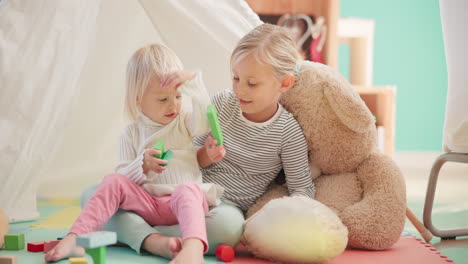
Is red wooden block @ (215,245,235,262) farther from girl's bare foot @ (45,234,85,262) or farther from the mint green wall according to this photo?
the mint green wall

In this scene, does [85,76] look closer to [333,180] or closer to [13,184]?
[13,184]

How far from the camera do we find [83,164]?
83.6 inches

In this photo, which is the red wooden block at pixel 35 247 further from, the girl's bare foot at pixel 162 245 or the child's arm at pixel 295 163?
the child's arm at pixel 295 163

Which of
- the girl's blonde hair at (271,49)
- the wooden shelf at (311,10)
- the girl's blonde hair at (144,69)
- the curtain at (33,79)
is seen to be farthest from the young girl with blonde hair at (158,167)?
the wooden shelf at (311,10)

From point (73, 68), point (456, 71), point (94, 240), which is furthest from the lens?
point (73, 68)

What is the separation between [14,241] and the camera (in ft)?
4.44

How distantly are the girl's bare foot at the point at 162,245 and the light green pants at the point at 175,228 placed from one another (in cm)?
2

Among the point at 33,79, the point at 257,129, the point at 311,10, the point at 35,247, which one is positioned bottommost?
the point at 35,247

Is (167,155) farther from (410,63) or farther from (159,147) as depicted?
(410,63)

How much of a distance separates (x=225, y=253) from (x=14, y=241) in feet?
1.57

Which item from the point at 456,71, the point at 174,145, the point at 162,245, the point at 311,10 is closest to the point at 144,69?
the point at 174,145

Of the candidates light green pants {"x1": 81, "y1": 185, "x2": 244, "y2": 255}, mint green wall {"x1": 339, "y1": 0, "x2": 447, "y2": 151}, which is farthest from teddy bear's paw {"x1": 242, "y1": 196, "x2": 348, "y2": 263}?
mint green wall {"x1": 339, "y1": 0, "x2": 447, "y2": 151}

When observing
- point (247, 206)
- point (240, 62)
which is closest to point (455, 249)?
point (247, 206)

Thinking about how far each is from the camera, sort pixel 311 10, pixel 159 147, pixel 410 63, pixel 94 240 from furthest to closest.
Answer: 1. pixel 410 63
2. pixel 311 10
3. pixel 159 147
4. pixel 94 240
